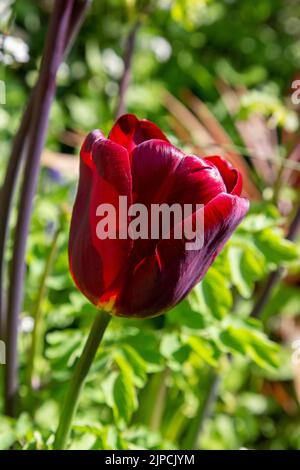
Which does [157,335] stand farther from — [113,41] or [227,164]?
[113,41]

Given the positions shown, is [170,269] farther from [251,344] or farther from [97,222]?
[251,344]

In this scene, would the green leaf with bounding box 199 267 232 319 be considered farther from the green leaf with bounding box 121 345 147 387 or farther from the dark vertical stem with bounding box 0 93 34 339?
the dark vertical stem with bounding box 0 93 34 339

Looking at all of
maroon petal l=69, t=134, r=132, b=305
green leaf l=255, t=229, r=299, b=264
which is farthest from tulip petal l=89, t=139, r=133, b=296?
green leaf l=255, t=229, r=299, b=264

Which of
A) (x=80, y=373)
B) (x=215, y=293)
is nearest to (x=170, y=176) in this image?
(x=80, y=373)

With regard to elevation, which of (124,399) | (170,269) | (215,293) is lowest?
(124,399)

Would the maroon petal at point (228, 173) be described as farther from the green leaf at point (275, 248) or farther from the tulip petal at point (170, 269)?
the green leaf at point (275, 248)
